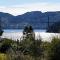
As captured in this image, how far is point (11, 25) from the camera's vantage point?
88.2m

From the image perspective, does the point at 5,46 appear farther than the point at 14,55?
Yes

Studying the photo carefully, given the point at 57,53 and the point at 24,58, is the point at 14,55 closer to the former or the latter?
the point at 24,58

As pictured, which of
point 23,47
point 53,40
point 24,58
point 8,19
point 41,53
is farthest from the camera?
point 8,19

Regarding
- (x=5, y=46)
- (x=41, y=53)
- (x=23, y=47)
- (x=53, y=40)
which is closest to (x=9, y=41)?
(x=5, y=46)

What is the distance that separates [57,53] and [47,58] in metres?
0.49

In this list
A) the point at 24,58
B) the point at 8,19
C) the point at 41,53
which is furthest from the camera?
the point at 8,19

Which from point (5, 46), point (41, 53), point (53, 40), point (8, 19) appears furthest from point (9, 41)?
point (8, 19)

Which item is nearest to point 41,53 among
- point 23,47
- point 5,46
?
point 23,47

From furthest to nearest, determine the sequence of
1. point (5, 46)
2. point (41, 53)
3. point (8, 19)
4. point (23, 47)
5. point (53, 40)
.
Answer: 1. point (8, 19)
2. point (5, 46)
3. point (23, 47)
4. point (41, 53)
5. point (53, 40)

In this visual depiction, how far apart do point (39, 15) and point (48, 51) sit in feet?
251

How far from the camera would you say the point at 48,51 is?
1266 cm

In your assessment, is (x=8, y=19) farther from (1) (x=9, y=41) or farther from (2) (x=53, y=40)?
(2) (x=53, y=40)

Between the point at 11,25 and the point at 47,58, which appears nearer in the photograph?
the point at 47,58

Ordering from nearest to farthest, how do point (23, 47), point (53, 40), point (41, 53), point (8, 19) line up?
point (53, 40)
point (41, 53)
point (23, 47)
point (8, 19)
